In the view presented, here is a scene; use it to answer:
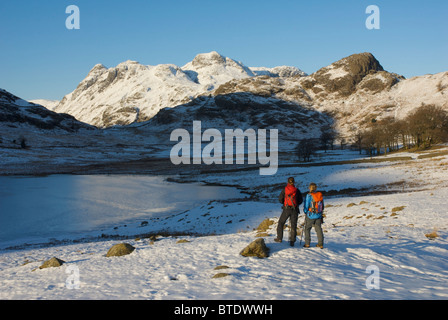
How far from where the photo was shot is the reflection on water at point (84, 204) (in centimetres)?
2631

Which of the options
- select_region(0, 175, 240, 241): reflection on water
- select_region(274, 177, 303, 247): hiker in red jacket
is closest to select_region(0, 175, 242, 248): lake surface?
select_region(0, 175, 240, 241): reflection on water

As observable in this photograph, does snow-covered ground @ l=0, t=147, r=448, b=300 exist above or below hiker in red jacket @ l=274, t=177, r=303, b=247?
below

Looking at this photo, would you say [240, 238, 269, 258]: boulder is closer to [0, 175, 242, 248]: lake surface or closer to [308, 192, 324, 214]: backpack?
[308, 192, 324, 214]: backpack

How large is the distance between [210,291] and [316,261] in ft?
14.2

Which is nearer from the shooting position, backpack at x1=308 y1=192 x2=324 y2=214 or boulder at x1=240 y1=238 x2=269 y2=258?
boulder at x1=240 y1=238 x2=269 y2=258

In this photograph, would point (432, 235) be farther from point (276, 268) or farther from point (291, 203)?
point (276, 268)

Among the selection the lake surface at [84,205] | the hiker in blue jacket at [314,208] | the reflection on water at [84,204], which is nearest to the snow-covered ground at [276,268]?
the hiker in blue jacket at [314,208]

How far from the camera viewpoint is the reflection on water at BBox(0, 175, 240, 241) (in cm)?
2631

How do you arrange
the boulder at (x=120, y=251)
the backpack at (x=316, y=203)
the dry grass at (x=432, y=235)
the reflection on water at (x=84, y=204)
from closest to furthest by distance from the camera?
the backpack at (x=316, y=203) < the boulder at (x=120, y=251) < the dry grass at (x=432, y=235) < the reflection on water at (x=84, y=204)

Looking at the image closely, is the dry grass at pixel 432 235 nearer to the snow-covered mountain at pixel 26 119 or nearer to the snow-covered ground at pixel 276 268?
the snow-covered ground at pixel 276 268

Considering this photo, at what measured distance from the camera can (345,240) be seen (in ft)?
45.3

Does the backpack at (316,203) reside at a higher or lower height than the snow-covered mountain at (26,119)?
lower
